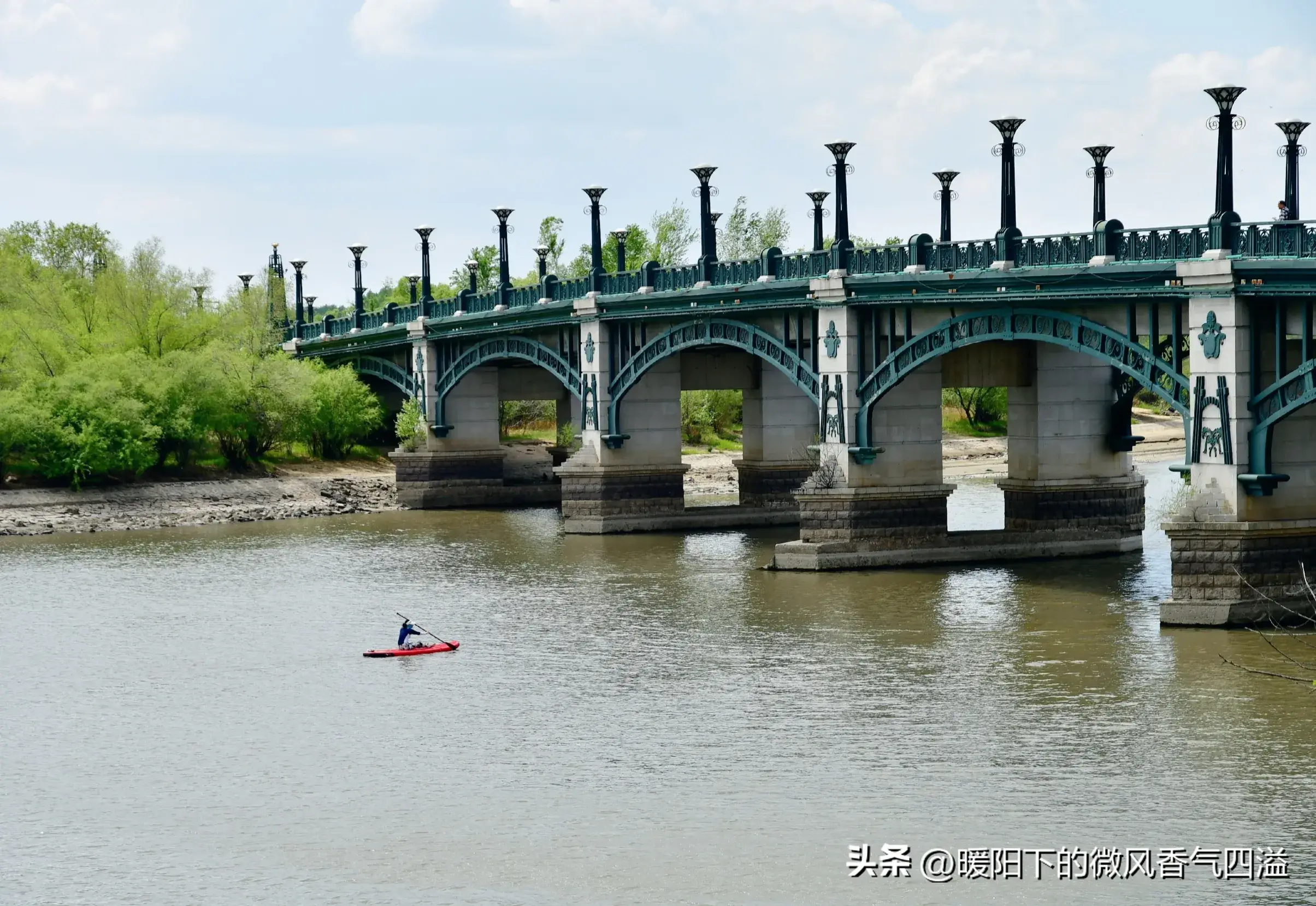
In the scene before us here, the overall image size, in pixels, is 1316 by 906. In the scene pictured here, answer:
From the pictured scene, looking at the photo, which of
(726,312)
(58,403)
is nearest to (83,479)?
(58,403)

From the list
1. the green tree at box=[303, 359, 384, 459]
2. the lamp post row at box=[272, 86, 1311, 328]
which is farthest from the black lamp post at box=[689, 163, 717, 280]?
the green tree at box=[303, 359, 384, 459]

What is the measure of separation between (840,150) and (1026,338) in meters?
10.0

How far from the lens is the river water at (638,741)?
25.5 meters

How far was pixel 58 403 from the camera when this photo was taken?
77375 millimetres

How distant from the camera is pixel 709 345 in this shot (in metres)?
62.7

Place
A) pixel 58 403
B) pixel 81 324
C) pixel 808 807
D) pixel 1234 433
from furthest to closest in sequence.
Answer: pixel 81 324
pixel 58 403
pixel 1234 433
pixel 808 807

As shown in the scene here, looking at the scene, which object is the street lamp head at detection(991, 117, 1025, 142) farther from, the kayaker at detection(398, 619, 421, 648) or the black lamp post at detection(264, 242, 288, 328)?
Result: the black lamp post at detection(264, 242, 288, 328)

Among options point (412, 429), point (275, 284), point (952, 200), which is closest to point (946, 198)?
point (952, 200)

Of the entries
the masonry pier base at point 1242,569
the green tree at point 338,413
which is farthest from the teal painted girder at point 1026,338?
the green tree at point 338,413

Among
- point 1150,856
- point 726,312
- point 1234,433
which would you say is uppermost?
point 726,312

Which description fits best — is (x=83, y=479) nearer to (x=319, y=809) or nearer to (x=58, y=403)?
(x=58, y=403)

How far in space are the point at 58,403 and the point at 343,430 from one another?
1784cm

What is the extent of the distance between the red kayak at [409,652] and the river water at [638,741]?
0.40 m

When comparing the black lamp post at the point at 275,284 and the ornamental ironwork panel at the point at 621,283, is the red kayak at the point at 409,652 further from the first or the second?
the black lamp post at the point at 275,284
